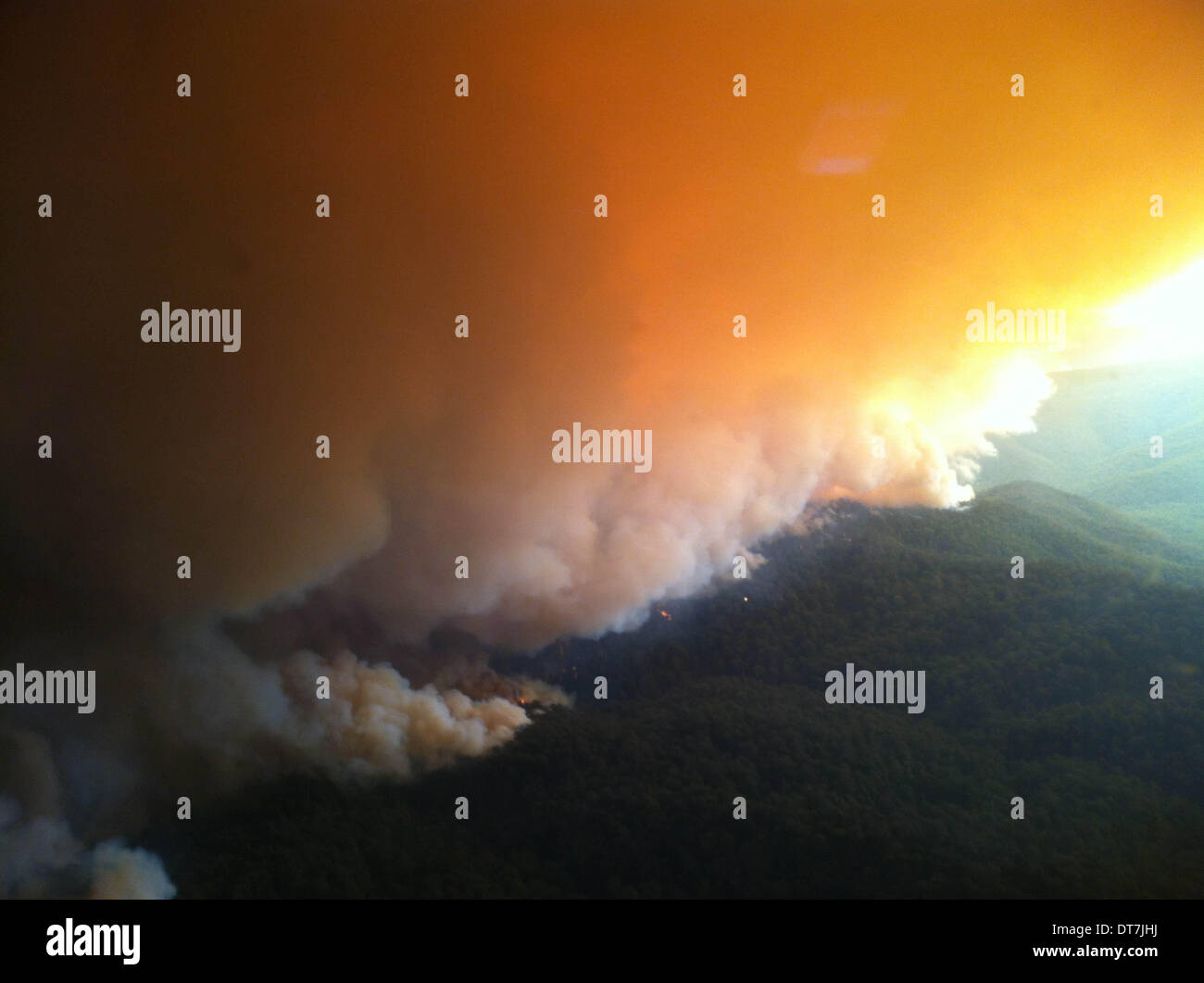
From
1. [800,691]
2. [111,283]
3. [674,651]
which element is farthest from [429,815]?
[111,283]

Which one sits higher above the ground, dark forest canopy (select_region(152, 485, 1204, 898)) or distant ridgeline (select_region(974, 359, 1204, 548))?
distant ridgeline (select_region(974, 359, 1204, 548))

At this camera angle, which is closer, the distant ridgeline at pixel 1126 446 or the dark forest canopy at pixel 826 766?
the dark forest canopy at pixel 826 766

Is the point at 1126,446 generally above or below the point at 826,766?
above

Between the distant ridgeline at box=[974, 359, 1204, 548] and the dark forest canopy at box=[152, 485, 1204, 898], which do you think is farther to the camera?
the distant ridgeline at box=[974, 359, 1204, 548]

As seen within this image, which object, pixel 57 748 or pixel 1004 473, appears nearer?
pixel 57 748

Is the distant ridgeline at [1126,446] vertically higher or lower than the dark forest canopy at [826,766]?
higher

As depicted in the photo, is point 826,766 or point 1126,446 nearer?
point 826,766
